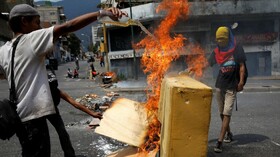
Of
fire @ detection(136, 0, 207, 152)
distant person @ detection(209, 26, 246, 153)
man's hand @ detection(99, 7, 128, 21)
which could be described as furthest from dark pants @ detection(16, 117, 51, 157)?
distant person @ detection(209, 26, 246, 153)

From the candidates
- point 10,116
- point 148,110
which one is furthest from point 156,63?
point 10,116

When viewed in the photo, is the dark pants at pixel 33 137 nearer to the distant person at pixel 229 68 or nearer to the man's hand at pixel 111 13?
the man's hand at pixel 111 13

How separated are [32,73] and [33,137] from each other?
574mm

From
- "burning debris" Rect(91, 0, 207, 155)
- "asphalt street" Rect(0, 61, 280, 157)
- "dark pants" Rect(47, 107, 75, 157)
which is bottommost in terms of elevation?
"asphalt street" Rect(0, 61, 280, 157)

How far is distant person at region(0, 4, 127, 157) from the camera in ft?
8.77

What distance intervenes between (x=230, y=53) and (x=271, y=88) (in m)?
10.3

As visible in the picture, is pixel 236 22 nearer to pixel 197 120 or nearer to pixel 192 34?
pixel 192 34

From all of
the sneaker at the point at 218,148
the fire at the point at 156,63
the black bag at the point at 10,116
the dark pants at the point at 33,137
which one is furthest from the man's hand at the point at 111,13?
the sneaker at the point at 218,148

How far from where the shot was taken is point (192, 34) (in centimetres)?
2375

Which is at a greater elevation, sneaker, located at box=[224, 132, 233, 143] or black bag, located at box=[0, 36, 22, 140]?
black bag, located at box=[0, 36, 22, 140]

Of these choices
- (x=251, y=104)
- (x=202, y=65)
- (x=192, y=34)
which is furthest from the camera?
(x=192, y=34)

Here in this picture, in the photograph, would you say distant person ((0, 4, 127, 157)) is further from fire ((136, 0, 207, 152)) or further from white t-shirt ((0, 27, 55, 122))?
fire ((136, 0, 207, 152))

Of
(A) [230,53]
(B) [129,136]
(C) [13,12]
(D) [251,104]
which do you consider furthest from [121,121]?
(D) [251,104]

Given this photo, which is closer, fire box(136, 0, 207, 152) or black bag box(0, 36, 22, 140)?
black bag box(0, 36, 22, 140)
